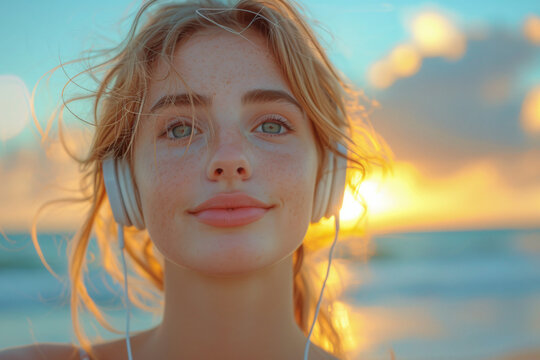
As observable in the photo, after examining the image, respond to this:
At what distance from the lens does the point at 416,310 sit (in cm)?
779

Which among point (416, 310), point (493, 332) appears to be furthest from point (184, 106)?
point (416, 310)

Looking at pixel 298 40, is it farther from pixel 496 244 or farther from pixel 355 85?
pixel 496 244

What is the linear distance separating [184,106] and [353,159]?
775 millimetres

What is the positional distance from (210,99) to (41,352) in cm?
138

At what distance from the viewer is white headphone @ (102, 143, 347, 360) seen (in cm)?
203

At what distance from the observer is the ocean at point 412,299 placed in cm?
528

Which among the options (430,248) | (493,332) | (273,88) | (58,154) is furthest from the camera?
(430,248)

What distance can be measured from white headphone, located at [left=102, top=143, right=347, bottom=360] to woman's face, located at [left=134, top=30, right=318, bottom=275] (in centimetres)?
9

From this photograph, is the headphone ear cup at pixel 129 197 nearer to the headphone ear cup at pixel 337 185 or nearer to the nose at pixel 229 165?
the nose at pixel 229 165

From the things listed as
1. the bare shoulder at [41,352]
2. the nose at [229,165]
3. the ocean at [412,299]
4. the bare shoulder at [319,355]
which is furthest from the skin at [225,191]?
the ocean at [412,299]

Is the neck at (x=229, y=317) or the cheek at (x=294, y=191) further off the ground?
the cheek at (x=294, y=191)

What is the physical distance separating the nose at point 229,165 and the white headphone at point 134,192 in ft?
1.42

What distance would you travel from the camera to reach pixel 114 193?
2033mm

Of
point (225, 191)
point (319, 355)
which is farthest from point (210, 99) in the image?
point (319, 355)
